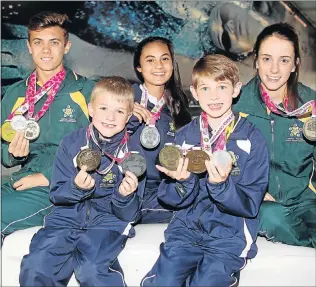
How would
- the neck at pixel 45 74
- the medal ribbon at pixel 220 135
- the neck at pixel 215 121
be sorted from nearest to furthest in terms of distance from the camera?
the medal ribbon at pixel 220 135 < the neck at pixel 215 121 < the neck at pixel 45 74

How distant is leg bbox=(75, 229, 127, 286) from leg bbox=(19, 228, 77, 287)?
7cm

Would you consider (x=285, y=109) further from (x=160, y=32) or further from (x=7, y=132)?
(x=7, y=132)

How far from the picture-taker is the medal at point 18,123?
3.60m

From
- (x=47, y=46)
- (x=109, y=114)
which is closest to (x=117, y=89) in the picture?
(x=109, y=114)

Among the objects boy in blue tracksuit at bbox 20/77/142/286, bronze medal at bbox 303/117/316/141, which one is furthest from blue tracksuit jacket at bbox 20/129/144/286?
bronze medal at bbox 303/117/316/141

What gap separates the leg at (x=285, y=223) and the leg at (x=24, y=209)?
56.8 inches

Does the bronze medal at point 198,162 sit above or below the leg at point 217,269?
above

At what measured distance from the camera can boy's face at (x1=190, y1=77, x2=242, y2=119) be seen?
10.3 ft

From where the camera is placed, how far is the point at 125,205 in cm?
303

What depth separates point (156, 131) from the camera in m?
3.51

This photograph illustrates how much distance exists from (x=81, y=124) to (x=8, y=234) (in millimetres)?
925

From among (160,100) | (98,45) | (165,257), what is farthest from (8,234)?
(98,45)

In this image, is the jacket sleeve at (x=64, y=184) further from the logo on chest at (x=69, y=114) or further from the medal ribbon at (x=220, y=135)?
the medal ribbon at (x=220, y=135)

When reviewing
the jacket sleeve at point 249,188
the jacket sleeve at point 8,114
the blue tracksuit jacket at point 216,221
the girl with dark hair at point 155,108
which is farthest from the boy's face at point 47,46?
the jacket sleeve at point 249,188
